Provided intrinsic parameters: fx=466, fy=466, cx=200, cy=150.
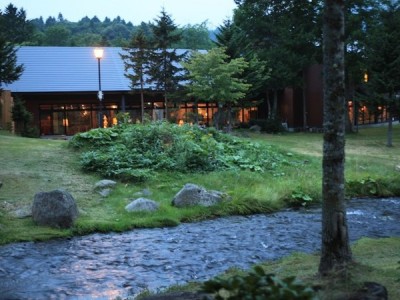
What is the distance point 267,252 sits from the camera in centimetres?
923

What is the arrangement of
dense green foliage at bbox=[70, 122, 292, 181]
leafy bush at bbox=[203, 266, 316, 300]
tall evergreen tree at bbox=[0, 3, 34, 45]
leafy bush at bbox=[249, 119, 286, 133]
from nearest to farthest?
leafy bush at bbox=[203, 266, 316, 300] → dense green foliage at bbox=[70, 122, 292, 181] → leafy bush at bbox=[249, 119, 286, 133] → tall evergreen tree at bbox=[0, 3, 34, 45]

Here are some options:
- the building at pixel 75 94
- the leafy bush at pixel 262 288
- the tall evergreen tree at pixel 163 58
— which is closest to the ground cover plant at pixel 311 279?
the leafy bush at pixel 262 288

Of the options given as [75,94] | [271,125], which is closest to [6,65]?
[75,94]

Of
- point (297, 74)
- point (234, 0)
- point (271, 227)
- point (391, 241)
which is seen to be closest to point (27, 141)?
point (271, 227)

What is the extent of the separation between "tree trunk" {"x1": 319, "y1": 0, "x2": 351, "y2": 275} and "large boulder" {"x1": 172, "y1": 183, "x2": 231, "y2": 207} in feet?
27.1

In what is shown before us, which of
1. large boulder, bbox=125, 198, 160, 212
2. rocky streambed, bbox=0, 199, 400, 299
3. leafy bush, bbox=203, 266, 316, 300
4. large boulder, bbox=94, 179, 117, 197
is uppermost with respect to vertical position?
leafy bush, bbox=203, 266, 316, 300

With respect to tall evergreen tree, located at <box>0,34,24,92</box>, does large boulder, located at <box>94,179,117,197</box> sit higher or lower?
lower

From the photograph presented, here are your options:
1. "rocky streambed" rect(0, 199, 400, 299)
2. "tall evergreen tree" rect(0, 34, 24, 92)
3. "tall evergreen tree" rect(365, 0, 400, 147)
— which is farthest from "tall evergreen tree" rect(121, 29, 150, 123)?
"rocky streambed" rect(0, 199, 400, 299)

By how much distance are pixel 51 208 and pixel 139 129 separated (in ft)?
27.2

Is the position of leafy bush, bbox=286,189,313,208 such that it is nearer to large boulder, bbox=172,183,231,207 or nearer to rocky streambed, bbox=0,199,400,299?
rocky streambed, bbox=0,199,400,299

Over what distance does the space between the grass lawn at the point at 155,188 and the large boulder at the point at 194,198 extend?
292 mm

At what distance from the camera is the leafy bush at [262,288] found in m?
2.55

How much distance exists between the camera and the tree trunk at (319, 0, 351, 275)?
4785mm

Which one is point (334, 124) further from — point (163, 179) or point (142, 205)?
point (163, 179)
